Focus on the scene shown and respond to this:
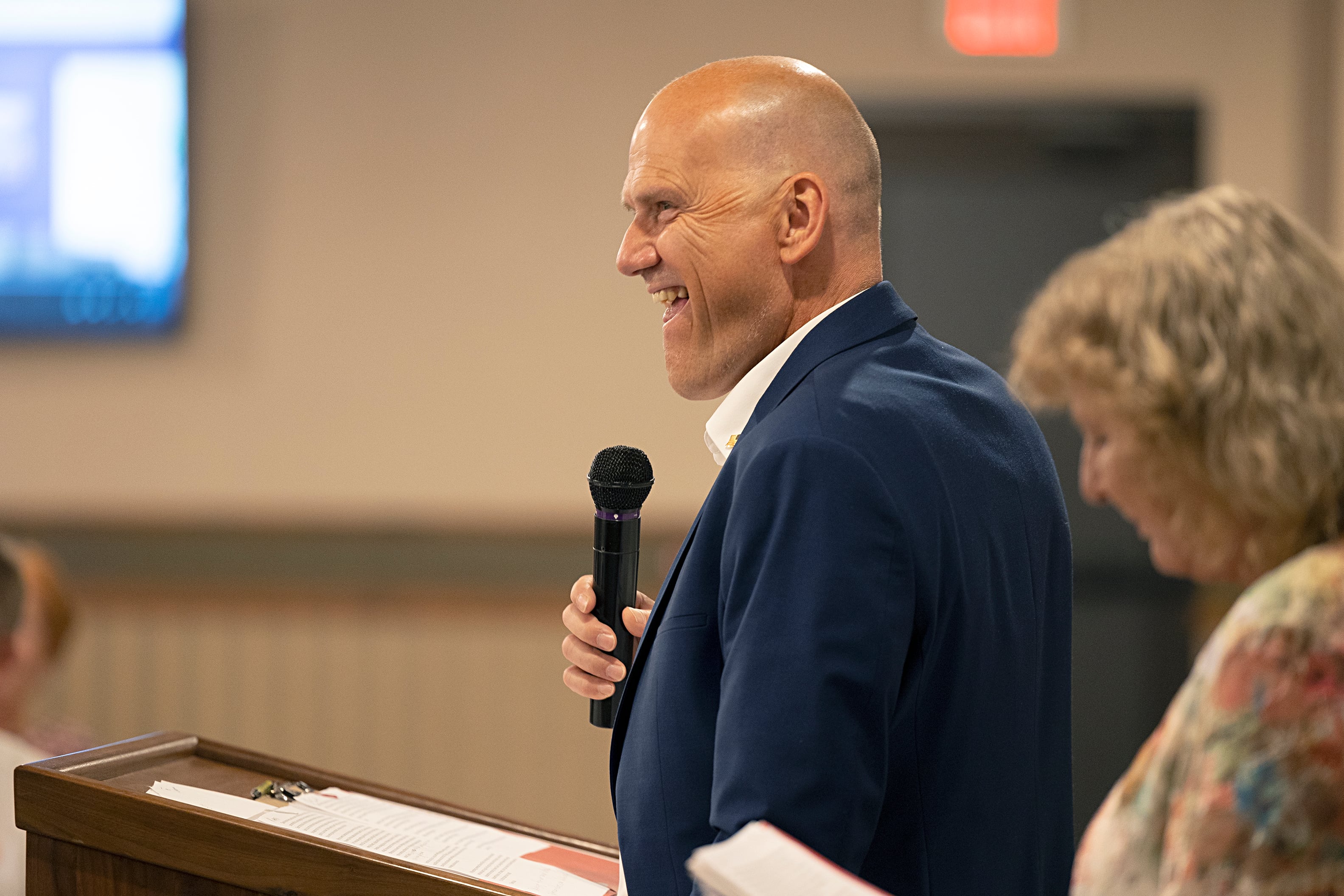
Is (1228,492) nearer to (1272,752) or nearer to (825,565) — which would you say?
(1272,752)

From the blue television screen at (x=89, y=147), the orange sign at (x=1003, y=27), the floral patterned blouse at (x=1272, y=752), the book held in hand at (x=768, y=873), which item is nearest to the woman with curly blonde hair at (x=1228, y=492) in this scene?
the floral patterned blouse at (x=1272, y=752)

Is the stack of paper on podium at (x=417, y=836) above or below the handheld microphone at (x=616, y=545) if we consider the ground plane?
below

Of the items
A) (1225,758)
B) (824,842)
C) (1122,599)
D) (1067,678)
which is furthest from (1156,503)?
(1122,599)

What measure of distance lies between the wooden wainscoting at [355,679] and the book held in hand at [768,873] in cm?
257

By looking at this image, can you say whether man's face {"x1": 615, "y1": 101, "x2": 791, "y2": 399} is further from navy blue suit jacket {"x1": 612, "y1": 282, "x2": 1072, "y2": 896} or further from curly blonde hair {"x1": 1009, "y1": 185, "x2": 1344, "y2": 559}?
curly blonde hair {"x1": 1009, "y1": 185, "x2": 1344, "y2": 559}

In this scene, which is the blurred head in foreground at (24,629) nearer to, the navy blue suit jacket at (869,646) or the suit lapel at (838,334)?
the navy blue suit jacket at (869,646)

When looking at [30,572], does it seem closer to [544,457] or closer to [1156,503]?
[544,457]

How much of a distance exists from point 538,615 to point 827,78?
2.24m

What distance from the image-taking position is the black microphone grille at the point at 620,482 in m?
1.32

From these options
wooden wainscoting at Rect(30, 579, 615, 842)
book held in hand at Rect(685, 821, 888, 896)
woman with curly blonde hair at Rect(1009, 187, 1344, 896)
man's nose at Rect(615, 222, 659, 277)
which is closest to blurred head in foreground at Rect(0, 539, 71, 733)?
wooden wainscoting at Rect(30, 579, 615, 842)

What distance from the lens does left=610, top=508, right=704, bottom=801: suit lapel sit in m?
1.11

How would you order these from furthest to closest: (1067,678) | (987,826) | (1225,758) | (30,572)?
(30,572) < (1067,678) < (987,826) < (1225,758)

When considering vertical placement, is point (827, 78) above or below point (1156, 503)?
above

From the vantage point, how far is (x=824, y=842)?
94 cm
